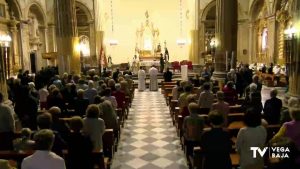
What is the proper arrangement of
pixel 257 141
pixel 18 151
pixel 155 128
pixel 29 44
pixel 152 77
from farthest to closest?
1. pixel 29 44
2. pixel 152 77
3. pixel 155 128
4. pixel 18 151
5. pixel 257 141

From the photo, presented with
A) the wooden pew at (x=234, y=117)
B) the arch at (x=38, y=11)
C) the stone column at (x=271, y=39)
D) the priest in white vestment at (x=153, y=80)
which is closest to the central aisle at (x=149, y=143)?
the wooden pew at (x=234, y=117)

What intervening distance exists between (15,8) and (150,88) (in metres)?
9.51

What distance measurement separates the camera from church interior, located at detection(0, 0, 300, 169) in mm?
4141

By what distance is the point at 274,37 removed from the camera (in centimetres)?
1864

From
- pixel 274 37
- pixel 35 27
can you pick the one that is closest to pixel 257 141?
pixel 274 37

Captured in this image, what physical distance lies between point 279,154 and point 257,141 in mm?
807

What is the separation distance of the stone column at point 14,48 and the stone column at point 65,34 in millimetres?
5692

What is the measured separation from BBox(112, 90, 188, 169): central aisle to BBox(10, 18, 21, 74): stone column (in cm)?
918

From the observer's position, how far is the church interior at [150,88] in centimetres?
414

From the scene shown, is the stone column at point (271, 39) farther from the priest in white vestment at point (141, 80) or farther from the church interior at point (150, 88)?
the priest in white vestment at point (141, 80)

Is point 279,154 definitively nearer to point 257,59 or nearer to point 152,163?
point 152,163

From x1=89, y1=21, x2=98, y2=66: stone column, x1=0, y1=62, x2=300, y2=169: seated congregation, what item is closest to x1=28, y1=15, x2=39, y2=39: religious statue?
x1=89, y1=21, x2=98, y2=66: stone column

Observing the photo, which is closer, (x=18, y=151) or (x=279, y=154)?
(x=279, y=154)

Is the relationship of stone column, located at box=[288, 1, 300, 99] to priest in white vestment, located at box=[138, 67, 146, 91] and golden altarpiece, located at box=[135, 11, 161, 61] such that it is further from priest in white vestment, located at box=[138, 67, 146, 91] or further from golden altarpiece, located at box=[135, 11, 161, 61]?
golden altarpiece, located at box=[135, 11, 161, 61]
